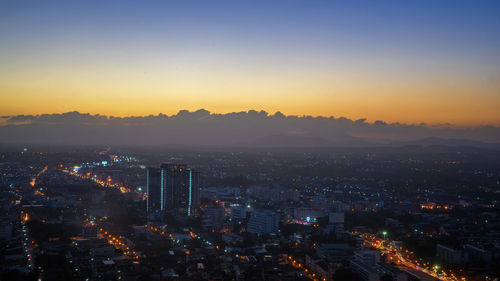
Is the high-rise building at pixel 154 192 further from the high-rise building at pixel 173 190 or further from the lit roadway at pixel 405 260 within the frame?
the lit roadway at pixel 405 260

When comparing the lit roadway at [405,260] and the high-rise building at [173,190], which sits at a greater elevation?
the high-rise building at [173,190]

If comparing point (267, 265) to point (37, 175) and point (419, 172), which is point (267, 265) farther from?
point (419, 172)

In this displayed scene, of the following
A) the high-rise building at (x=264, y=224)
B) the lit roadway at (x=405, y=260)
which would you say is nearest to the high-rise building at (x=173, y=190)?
the high-rise building at (x=264, y=224)

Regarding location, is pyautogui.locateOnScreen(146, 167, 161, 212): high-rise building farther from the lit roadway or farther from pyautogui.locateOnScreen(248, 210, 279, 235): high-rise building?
the lit roadway

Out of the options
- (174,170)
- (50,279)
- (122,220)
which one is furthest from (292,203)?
(50,279)

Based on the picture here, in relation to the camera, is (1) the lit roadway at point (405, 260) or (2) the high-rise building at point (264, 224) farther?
(2) the high-rise building at point (264, 224)

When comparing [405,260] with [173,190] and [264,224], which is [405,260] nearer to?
[264,224]
